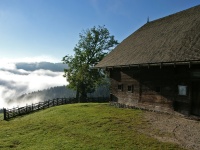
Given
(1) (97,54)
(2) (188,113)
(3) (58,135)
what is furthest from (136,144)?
(1) (97,54)

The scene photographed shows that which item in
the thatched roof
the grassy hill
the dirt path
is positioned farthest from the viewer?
the thatched roof

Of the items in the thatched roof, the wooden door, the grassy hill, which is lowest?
the grassy hill

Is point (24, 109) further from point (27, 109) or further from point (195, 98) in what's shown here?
point (195, 98)

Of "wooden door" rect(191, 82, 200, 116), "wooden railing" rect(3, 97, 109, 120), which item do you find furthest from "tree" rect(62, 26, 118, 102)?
"wooden door" rect(191, 82, 200, 116)

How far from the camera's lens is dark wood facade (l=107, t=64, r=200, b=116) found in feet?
53.1

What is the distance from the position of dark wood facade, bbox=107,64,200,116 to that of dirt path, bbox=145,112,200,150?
1205 millimetres

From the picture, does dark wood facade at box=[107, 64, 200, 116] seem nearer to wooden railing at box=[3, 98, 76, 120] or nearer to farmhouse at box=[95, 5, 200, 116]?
farmhouse at box=[95, 5, 200, 116]

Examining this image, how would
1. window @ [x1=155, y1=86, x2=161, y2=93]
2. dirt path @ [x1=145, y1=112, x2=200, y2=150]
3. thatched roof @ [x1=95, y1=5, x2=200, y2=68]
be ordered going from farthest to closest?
window @ [x1=155, y1=86, x2=161, y2=93] → thatched roof @ [x1=95, y1=5, x2=200, y2=68] → dirt path @ [x1=145, y1=112, x2=200, y2=150]

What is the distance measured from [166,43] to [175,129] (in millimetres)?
8567

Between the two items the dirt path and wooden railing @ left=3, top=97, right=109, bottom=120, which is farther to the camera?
wooden railing @ left=3, top=97, right=109, bottom=120

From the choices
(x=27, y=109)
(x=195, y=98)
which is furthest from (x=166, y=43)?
(x=27, y=109)

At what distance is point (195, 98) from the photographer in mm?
16141

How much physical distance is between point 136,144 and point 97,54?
34753 mm

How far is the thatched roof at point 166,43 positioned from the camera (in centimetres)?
1630
